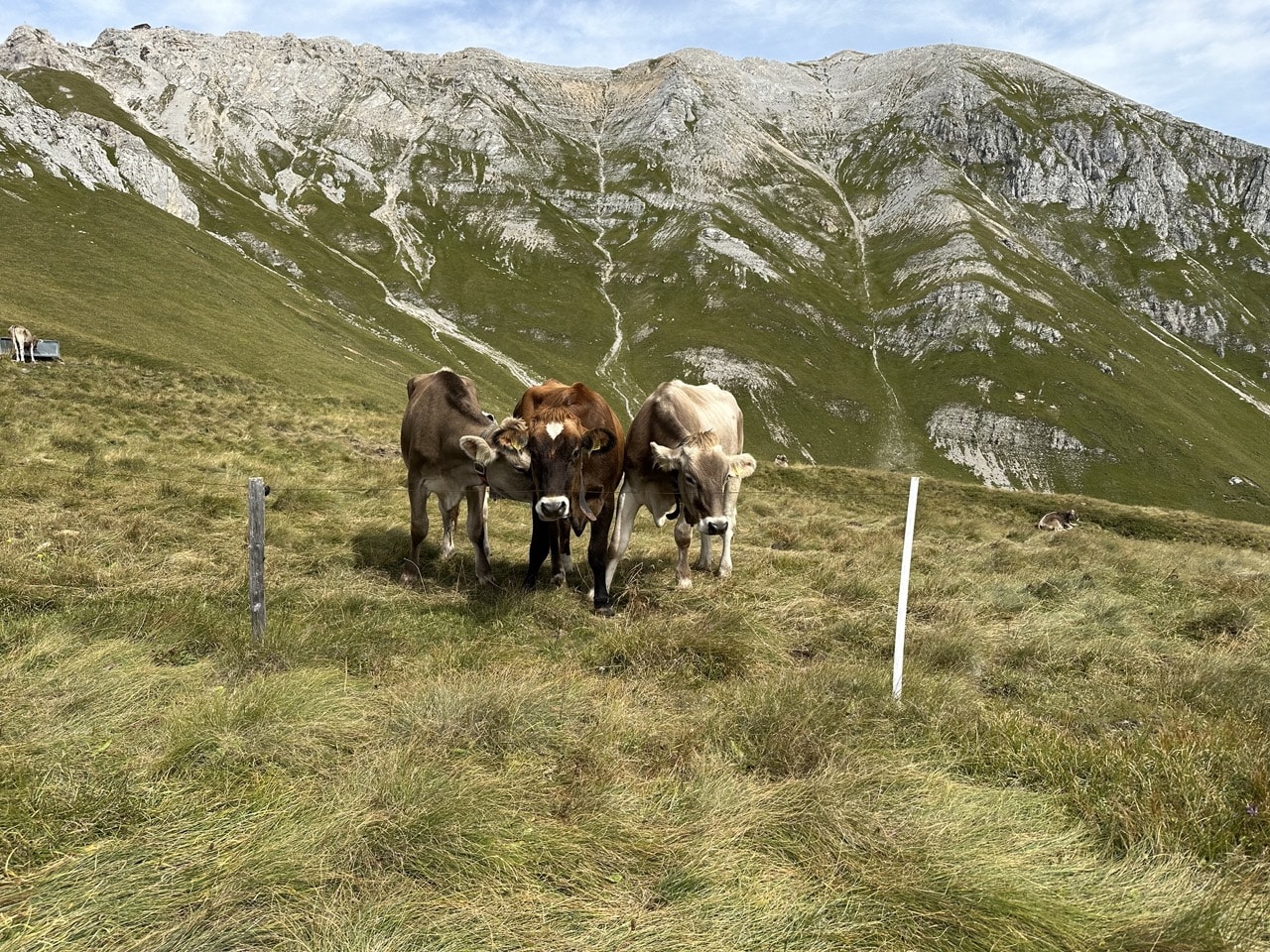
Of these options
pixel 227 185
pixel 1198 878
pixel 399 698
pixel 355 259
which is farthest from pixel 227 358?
pixel 227 185

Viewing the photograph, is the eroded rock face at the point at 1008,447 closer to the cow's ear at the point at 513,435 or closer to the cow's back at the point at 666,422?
the cow's back at the point at 666,422

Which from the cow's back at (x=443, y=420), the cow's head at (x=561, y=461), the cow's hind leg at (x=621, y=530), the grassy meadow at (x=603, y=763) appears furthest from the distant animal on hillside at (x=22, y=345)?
the cow's hind leg at (x=621, y=530)

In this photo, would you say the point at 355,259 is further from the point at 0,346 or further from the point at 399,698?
the point at 399,698

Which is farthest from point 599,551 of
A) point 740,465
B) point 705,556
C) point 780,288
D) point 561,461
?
point 780,288


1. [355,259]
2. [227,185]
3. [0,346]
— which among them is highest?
[227,185]

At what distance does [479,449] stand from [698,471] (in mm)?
3214

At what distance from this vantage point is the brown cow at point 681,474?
9.45 m

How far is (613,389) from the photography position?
366 feet

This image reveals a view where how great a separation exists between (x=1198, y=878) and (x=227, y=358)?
2202 inches

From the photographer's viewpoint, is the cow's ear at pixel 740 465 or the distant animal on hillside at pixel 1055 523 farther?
the distant animal on hillside at pixel 1055 523

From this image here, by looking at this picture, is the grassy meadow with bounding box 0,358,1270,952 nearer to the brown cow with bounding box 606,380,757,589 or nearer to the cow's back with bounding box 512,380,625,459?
the brown cow with bounding box 606,380,757,589

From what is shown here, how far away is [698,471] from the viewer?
945 cm

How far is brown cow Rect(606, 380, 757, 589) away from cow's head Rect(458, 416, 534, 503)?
5.90ft

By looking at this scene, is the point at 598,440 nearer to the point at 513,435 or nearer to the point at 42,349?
the point at 513,435
